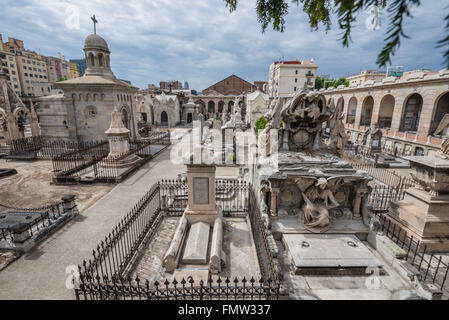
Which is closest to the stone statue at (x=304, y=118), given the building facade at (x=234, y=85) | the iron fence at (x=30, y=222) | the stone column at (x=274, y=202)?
the stone column at (x=274, y=202)

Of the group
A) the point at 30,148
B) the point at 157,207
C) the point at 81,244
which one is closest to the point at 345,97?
the point at 157,207

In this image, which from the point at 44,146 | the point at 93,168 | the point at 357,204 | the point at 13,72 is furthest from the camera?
the point at 13,72

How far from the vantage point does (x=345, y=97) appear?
34344 mm

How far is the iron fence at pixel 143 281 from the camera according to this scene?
3889 millimetres

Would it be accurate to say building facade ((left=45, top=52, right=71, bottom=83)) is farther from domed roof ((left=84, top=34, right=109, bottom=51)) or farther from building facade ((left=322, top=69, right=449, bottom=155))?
building facade ((left=322, top=69, right=449, bottom=155))

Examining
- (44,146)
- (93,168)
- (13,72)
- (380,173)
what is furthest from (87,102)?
(13,72)

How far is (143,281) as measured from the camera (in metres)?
4.93

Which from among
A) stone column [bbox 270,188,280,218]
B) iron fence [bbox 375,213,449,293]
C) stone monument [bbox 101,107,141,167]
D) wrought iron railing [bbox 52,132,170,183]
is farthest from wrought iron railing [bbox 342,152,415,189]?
stone monument [bbox 101,107,141,167]

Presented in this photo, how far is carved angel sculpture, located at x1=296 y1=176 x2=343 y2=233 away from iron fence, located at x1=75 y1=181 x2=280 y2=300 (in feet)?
5.20

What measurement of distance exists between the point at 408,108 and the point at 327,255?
31370 millimetres

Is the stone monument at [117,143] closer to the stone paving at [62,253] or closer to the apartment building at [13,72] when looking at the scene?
the stone paving at [62,253]

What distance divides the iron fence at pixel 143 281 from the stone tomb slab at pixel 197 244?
25.7 inches

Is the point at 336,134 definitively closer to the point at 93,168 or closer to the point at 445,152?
the point at 445,152
